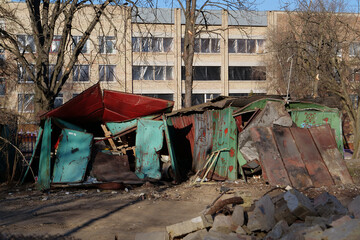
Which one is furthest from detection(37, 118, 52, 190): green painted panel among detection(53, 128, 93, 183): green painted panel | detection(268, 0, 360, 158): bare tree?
detection(268, 0, 360, 158): bare tree

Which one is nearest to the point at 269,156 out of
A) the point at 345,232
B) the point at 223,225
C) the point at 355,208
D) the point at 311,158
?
the point at 311,158

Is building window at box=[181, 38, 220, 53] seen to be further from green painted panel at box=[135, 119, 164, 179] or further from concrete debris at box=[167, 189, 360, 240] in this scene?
concrete debris at box=[167, 189, 360, 240]

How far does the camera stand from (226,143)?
12.8m

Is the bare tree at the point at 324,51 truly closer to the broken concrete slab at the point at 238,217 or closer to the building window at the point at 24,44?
the building window at the point at 24,44

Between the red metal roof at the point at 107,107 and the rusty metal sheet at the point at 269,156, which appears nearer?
the rusty metal sheet at the point at 269,156

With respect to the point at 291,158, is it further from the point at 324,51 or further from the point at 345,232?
the point at 324,51

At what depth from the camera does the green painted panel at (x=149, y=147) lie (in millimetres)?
12078

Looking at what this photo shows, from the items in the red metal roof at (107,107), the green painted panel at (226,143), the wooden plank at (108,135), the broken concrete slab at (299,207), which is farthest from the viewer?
the wooden plank at (108,135)

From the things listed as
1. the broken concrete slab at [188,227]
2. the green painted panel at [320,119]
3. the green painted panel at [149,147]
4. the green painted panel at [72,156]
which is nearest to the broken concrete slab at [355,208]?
the broken concrete slab at [188,227]

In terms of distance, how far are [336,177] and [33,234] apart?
802cm

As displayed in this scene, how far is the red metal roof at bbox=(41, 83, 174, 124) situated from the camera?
1169cm

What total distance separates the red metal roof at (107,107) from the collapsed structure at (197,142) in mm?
28

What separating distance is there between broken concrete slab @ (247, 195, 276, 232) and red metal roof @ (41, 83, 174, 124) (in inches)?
237

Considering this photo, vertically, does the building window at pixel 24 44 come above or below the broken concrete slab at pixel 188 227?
above
